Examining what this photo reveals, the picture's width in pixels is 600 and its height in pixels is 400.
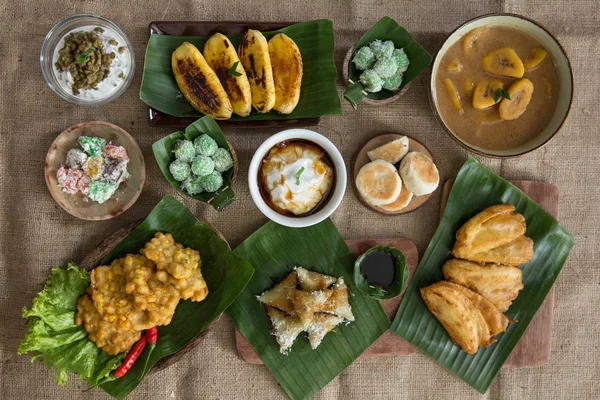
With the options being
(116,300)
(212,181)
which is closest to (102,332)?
(116,300)

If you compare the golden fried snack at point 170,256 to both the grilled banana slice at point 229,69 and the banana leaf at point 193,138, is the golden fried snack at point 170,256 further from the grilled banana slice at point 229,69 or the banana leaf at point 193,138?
the grilled banana slice at point 229,69

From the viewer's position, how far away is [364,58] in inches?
136

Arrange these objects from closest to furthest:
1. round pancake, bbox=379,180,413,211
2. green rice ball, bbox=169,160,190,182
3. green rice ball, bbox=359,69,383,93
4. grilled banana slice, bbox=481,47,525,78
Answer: green rice ball, bbox=169,160,190,182 < green rice ball, bbox=359,69,383,93 < grilled banana slice, bbox=481,47,525,78 < round pancake, bbox=379,180,413,211

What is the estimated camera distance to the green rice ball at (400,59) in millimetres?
3471

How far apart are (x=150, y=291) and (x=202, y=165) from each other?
898mm

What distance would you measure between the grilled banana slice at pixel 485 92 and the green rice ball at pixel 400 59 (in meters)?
0.55

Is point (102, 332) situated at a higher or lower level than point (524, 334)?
higher

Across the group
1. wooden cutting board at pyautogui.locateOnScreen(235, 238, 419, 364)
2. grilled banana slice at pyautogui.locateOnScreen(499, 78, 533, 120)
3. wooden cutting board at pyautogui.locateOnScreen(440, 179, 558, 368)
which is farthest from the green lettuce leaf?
grilled banana slice at pyautogui.locateOnScreen(499, 78, 533, 120)

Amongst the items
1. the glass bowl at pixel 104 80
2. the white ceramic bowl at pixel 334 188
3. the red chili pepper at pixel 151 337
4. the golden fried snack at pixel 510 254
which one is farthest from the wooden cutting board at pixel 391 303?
the glass bowl at pixel 104 80

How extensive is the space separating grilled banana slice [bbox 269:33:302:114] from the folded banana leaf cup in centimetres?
103

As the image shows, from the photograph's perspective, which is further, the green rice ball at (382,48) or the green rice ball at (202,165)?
the green rice ball at (382,48)

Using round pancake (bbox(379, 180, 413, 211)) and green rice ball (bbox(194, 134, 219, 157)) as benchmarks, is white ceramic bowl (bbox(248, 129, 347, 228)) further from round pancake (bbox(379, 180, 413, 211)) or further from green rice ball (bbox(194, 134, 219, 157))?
round pancake (bbox(379, 180, 413, 211))

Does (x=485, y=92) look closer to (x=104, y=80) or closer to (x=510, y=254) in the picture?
(x=510, y=254)

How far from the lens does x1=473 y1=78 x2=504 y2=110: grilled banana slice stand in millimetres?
3514
